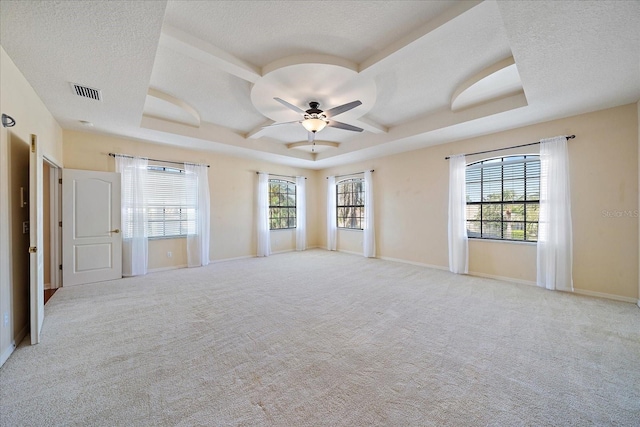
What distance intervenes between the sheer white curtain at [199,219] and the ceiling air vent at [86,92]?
249cm

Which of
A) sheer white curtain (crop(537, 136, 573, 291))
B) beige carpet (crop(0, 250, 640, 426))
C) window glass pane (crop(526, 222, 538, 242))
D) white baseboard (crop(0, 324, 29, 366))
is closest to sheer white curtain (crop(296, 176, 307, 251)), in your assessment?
beige carpet (crop(0, 250, 640, 426))

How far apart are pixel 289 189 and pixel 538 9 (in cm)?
660

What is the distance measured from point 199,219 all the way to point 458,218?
565 cm

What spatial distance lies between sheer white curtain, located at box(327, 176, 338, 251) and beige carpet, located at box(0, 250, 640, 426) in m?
3.95

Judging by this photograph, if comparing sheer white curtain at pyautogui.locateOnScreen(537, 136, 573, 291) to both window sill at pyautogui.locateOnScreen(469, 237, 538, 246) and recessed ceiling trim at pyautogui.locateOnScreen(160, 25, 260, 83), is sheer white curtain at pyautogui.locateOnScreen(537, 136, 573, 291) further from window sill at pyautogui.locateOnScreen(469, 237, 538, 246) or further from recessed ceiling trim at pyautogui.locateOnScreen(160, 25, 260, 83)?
recessed ceiling trim at pyautogui.locateOnScreen(160, 25, 260, 83)

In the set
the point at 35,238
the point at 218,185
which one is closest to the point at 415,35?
the point at 35,238

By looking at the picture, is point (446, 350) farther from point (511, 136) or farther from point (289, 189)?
point (289, 189)

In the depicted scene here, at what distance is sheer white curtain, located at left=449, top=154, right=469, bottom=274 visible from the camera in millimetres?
4910

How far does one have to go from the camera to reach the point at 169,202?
545cm

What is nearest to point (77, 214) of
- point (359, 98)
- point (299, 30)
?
point (299, 30)

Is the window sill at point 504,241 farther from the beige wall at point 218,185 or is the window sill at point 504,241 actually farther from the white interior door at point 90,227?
the white interior door at point 90,227

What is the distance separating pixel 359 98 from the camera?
139 inches

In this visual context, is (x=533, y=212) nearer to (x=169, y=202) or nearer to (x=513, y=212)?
(x=513, y=212)

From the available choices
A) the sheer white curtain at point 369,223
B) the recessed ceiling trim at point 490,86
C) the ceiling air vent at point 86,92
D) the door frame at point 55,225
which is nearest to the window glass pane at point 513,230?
the recessed ceiling trim at point 490,86
